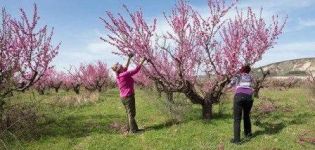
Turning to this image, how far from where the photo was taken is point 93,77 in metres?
54.7

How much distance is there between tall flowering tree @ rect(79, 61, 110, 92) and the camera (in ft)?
178

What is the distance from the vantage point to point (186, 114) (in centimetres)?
1972

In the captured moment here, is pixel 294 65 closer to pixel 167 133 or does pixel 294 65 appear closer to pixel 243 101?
pixel 167 133

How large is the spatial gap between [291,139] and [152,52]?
5928 mm

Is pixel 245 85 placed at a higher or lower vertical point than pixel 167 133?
higher

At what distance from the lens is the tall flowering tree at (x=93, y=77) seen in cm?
5441

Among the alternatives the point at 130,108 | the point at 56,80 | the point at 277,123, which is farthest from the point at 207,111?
the point at 56,80

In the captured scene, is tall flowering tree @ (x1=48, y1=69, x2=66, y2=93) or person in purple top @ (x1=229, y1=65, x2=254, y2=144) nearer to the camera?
person in purple top @ (x1=229, y1=65, x2=254, y2=144)

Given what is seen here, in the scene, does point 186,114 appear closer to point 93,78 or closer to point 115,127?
point 115,127

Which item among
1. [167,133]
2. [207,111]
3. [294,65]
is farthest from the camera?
[294,65]

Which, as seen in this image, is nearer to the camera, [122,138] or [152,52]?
[122,138]

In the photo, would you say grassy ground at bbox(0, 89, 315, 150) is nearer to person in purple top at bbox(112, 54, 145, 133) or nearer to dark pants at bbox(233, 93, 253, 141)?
dark pants at bbox(233, 93, 253, 141)

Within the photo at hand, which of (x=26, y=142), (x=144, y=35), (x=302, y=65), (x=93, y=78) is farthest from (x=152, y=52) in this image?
(x=302, y=65)

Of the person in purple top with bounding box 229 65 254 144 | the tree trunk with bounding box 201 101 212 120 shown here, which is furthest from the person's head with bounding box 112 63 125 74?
the tree trunk with bounding box 201 101 212 120
